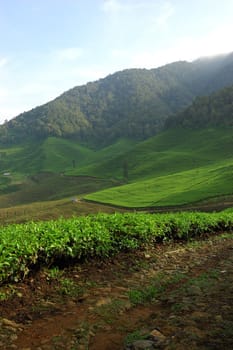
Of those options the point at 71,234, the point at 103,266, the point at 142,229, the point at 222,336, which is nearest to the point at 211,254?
the point at 142,229

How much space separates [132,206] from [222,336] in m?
95.9

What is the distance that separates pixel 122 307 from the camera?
329 inches

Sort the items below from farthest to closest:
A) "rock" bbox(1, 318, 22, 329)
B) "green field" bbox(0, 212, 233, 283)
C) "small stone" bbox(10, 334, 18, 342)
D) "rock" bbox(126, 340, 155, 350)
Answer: "green field" bbox(0, 212, 233, 283) < "rock" bbox(1, 318, 22, 329) < "small stone" bbox(10, 334, 18, 342) < "rock" bbox(126, 340, 155, 350)

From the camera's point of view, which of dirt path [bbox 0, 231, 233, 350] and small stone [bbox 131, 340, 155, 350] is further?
dirt path [bbox 0, 231, 233, 350]

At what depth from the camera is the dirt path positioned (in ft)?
21.8

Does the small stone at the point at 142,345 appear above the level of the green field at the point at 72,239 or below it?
below

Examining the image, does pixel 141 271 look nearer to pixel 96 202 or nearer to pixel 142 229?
pixel 142 229

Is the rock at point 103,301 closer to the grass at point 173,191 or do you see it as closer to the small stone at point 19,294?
the small stone at point 19,294

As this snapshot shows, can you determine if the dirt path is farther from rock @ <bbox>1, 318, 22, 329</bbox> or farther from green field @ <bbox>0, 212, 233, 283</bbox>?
green field @ <bbox>0, 212, 233, 283</bbox>

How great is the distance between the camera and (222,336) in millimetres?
6539

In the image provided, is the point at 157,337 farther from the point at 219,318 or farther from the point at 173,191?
the point at 173,191

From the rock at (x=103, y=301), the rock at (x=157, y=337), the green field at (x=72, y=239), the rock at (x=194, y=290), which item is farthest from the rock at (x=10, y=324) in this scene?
the rock at (x=194, y=290)

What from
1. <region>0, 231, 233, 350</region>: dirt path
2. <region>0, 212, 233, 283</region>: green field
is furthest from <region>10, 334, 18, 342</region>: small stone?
<region>0, 212, 233, 283</region>: green field

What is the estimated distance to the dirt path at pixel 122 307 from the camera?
6.65 m
